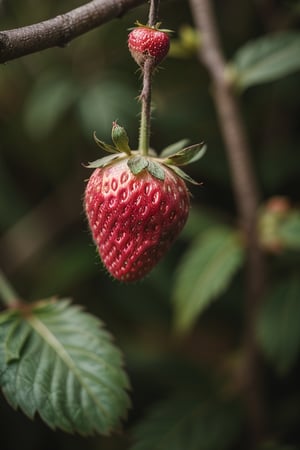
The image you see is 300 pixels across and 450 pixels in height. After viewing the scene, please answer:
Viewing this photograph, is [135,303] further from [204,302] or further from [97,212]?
[97,212]

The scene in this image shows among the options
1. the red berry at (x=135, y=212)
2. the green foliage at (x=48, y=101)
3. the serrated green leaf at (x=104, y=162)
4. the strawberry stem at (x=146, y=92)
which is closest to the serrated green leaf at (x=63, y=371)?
the red berry at (x=135, y=212)

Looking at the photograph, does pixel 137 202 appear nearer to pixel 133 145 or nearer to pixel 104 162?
pixel 104 162

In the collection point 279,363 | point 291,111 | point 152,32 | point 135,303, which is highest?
point 152,32

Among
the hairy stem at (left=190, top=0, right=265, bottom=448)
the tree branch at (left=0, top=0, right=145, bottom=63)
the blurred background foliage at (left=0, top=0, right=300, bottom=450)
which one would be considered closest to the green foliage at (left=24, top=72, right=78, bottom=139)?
the blurred background foliage at (left=0, top=0, right=300, bottom=450)

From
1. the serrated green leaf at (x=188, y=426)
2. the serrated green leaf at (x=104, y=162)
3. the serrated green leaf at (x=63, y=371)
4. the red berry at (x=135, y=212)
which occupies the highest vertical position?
the serrated green leaf at (x=104, y=162)

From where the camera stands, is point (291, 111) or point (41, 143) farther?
point (41, 143)

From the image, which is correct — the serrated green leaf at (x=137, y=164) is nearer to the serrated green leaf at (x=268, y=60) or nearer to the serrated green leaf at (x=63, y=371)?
the serrated green leaf at (x=63, y=371)

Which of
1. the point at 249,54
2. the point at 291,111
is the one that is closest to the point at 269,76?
the point at 249,54

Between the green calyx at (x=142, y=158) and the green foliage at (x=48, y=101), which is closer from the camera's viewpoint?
the green calyx at (x=142, y=158)

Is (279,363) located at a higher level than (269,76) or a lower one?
lower
